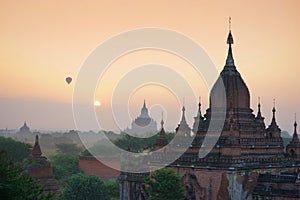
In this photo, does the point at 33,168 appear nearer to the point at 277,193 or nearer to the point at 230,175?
the point at 230,175

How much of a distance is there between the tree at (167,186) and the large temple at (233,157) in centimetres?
167

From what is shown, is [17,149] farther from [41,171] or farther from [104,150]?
[41,171]

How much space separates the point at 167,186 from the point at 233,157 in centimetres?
398

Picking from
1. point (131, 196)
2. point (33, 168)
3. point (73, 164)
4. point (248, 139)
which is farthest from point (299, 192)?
point (73, 164)

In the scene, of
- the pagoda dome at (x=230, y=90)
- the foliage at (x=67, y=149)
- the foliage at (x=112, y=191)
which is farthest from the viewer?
the foliage at (x=67, y=149)

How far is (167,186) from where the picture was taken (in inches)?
1096

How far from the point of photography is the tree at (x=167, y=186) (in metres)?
27.9

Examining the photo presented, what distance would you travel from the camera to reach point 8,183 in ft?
61.1

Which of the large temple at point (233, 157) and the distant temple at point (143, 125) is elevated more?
the distant temple at point (143, 125)

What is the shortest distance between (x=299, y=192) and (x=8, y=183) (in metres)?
15.2

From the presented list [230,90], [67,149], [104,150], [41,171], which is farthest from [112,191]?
[67,149]

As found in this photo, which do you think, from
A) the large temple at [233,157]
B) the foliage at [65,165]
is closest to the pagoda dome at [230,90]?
the large temple at [233,157]

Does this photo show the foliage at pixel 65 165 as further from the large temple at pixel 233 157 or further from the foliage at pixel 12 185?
the foliage at pixel 12 185

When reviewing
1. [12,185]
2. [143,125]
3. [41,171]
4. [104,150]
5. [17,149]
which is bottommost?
[12,185]
